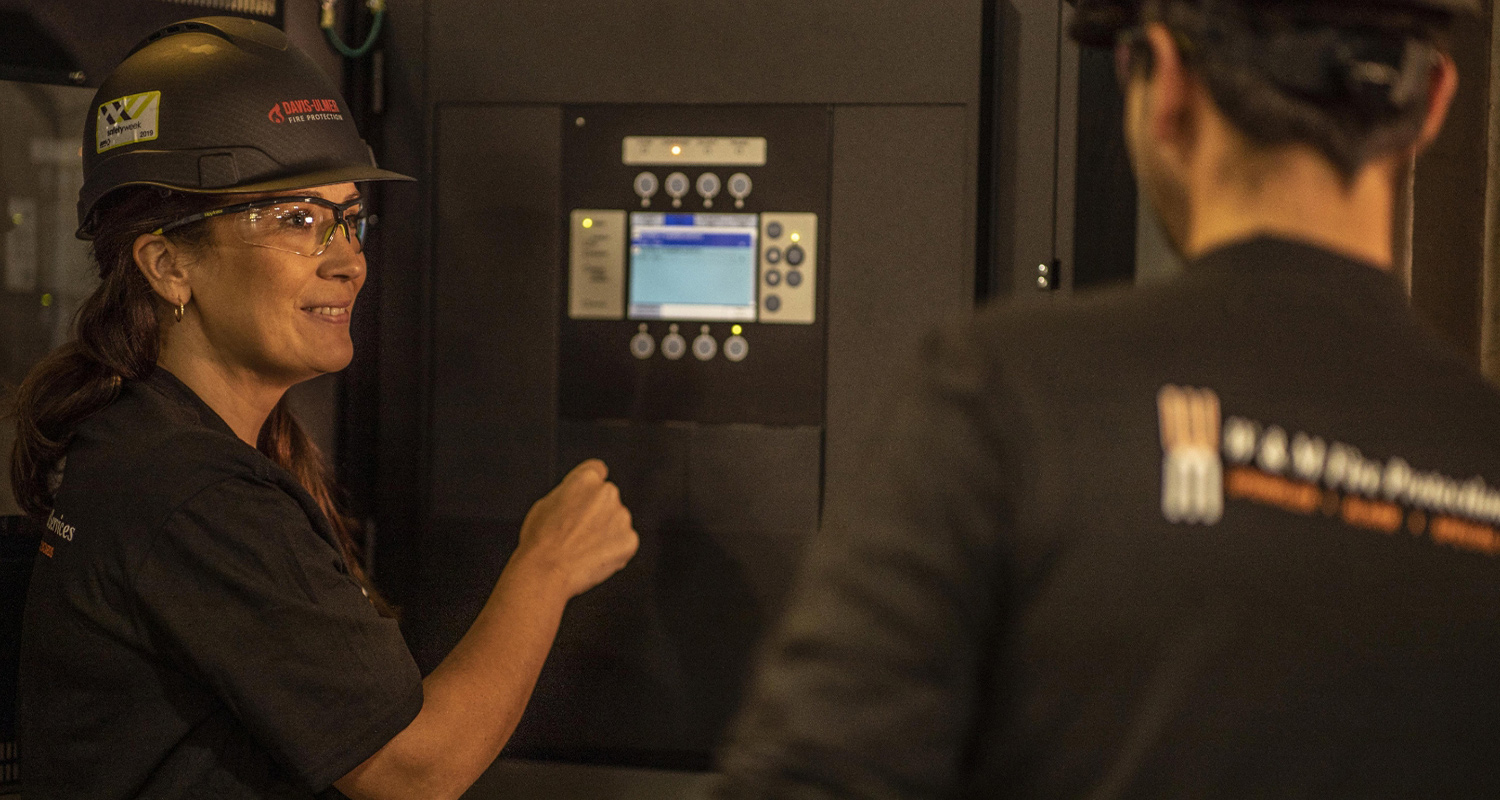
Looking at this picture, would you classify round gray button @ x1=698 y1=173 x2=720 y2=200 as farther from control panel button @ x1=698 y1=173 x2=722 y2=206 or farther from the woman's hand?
the woman's hand

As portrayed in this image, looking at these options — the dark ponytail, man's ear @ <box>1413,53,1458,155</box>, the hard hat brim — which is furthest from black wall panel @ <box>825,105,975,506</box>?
man's ear @ <box>1413,53,1458,155</box>

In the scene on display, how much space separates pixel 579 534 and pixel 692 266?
38 centimetres

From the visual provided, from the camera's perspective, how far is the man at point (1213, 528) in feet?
2.01

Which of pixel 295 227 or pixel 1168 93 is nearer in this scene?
pixel 1168 93

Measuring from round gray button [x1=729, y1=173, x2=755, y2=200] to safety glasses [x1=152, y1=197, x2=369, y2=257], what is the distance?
17.8 inches

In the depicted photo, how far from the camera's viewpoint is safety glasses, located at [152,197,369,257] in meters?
1.26

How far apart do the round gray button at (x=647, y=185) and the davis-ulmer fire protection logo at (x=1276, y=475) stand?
106cm

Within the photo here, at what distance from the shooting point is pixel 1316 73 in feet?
2.12

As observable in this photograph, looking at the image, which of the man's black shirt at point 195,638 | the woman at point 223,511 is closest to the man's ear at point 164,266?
the woman at point 223,511

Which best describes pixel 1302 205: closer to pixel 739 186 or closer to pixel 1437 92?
pixel 1437 92

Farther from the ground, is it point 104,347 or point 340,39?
point 340,39

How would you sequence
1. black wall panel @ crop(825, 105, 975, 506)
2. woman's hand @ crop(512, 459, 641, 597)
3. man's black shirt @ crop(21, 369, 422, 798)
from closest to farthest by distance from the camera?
man's black shirt @ crop(21, 369, 422, 798), woman's hand @ crop(512, 459, 641, 597), black wall panel @ crop(825, 105, 975, 506)

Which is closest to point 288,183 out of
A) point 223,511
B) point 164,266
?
point 164,266

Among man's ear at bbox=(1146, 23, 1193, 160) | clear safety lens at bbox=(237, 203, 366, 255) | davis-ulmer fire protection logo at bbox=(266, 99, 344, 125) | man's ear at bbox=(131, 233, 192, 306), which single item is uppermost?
davis-ulmer fire protection logo at bbox=(266, 99, 344, 125)
